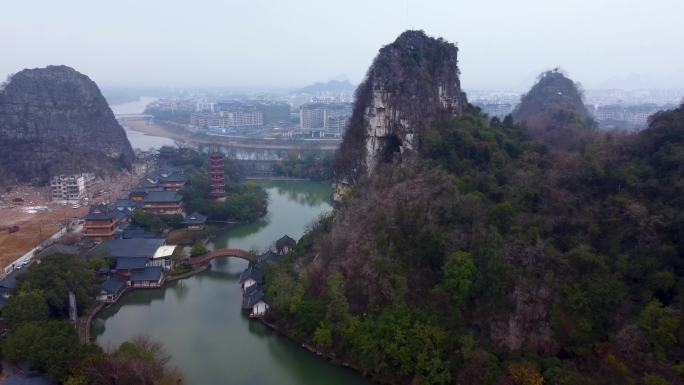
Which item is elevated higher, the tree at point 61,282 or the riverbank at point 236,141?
the riverbank at point 236,141

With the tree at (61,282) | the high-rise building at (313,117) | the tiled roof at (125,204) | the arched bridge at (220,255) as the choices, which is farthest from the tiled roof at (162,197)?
the high-rise building at (313,117)

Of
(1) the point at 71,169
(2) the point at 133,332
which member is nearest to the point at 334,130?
(1) the point at 71,169

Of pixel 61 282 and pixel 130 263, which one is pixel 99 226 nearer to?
pixel 130 263

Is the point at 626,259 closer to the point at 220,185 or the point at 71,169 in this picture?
the point at 220,185

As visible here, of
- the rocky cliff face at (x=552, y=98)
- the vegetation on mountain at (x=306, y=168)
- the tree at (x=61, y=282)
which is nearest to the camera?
the tree at (x=61, y=282)

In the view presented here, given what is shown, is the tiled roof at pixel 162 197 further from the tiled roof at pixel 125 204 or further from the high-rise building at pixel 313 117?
the high-rise building at pixel 313 117
